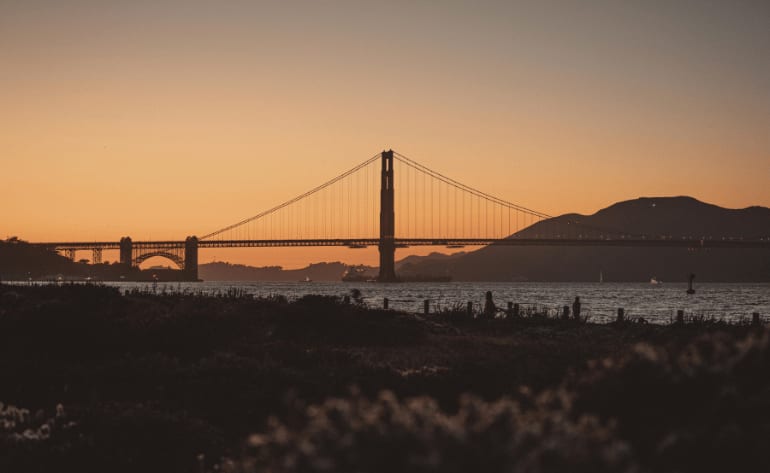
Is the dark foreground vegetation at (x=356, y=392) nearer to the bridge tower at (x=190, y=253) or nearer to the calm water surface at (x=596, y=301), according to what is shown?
the calm water surface at (x=596, y=301)

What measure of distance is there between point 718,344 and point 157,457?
7589 mm

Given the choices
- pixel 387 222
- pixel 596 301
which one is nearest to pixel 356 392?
pixel 596 301

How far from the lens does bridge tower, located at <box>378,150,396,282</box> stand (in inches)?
5482

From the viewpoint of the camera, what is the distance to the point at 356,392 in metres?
4.28

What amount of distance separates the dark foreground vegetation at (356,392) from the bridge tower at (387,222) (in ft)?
344

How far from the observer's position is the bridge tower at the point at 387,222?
139 metres

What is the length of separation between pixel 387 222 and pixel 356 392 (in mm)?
134878

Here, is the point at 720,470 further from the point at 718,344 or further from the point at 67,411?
the point at 67,411

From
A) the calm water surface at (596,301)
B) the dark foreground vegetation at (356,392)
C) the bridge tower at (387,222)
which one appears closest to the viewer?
the dark foreground vegetation at (356,392)

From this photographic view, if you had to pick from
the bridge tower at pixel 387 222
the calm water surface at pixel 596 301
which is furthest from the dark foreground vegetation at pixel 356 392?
the bridge tower at pixel 387 222

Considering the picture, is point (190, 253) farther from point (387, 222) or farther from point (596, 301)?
point (596, 301)

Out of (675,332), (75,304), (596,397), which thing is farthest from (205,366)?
(675,332)

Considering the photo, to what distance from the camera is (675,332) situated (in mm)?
27547

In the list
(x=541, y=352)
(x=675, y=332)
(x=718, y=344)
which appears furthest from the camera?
(x=675, y=332)
